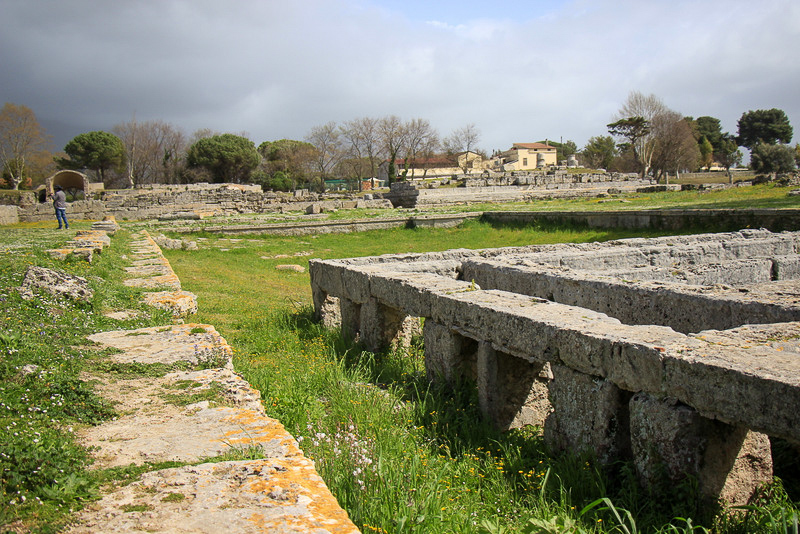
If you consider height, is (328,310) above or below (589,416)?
below

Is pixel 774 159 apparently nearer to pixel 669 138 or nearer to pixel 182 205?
pixel 669 138

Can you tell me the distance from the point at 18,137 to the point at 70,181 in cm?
1724

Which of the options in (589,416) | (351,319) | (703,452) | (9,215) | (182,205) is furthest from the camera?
(182,205)

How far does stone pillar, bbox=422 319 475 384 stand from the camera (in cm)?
481

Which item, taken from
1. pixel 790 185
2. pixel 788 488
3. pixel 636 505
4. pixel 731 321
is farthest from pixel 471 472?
pixel 790 185

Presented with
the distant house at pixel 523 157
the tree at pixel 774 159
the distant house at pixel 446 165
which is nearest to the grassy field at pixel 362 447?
the tree at pixel 774 159

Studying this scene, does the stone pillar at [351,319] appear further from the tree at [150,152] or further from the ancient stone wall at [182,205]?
the tree at [150,152]

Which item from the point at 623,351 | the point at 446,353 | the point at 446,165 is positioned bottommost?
the point at 446,353

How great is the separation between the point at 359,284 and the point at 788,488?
4.48 metres

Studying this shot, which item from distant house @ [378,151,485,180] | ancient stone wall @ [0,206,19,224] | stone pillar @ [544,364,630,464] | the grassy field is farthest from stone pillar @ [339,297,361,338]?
distant house @ [378,151,485,180]

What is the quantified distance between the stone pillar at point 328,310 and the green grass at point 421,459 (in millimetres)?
561

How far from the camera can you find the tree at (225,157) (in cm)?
6425

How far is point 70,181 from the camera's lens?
48875mm

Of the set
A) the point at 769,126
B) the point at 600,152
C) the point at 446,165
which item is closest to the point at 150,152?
the point at 446,165
